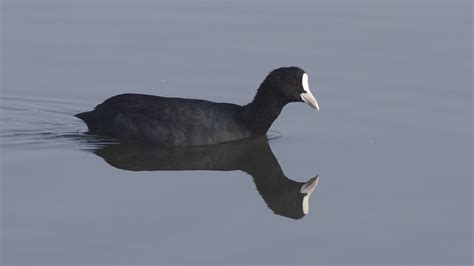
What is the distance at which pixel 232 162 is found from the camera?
974 cm

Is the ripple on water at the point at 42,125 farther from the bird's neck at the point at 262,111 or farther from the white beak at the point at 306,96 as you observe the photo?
the white beak at the point at 306,96

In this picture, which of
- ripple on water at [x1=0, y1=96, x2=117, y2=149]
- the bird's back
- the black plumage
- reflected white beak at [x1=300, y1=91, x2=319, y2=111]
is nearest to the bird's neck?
the black plumage

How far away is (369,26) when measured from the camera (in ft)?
44.6

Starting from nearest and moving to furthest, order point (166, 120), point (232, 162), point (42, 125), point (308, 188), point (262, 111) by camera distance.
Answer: point (308, 188) < point (232, 162) < point (166, 120) < point (262, 111) < point (42, 125)

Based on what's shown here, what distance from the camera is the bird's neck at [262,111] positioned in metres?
10.4

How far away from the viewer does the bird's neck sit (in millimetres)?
10375

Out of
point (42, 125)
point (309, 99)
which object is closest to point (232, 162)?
point (309, 99)

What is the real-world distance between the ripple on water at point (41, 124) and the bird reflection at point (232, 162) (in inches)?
15.4

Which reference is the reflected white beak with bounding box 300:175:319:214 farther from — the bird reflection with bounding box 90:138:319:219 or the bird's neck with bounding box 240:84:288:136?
the bird's neck with bounding box 240:84:288:136

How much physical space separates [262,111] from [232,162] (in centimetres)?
84

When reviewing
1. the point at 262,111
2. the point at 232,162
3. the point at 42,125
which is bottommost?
the point at 232,162

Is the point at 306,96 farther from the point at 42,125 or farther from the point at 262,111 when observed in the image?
the point at 42,125

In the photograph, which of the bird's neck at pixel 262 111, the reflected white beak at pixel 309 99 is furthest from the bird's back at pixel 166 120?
the reflected white beak at pixel 309 99

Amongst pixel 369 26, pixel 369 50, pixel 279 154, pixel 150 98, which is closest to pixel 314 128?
pixel 279 154
